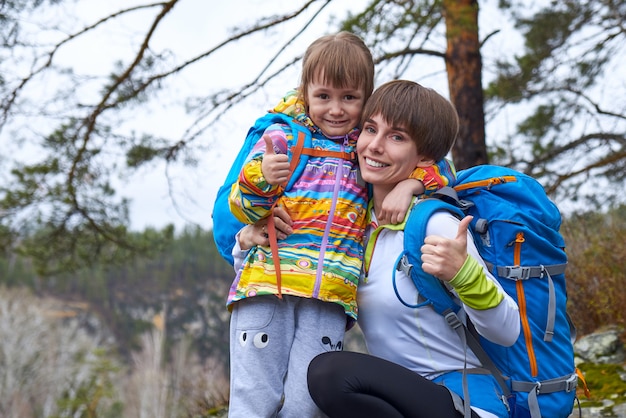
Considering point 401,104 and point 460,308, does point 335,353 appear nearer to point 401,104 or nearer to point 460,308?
point 460,308

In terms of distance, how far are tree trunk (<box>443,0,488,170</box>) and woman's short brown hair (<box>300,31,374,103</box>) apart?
9.13ft

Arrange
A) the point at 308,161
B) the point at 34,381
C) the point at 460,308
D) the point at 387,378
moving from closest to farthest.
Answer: the point at 387,378
the point at 460,308
the point at 308,161
the point at 34,381

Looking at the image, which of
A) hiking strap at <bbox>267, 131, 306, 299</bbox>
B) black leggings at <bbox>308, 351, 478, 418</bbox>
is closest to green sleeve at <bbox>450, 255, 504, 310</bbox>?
black leggings at <bbox>308, 351, 478, 418</bbox>

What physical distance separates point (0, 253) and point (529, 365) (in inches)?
222

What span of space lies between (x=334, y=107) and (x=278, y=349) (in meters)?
0.81

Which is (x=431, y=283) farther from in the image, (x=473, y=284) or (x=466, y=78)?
(x=466, y=78)

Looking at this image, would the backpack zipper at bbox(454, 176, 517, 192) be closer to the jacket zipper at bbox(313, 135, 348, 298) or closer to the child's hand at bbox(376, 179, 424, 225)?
the child's hand at bbox(376, 179, 424, 225)

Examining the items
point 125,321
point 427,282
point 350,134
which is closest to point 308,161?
point 350,134

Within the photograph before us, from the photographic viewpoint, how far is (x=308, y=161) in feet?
7.39

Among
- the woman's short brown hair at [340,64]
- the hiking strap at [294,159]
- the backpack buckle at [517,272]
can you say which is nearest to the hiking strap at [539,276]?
the backpack buckle at [517,272]

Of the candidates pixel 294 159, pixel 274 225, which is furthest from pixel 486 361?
pixel 294 159

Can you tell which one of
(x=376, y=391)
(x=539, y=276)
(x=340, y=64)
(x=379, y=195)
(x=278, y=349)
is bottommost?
(x=376, y=391)

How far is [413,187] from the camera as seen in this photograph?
214cm

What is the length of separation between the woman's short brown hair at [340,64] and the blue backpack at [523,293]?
0.49 m
